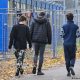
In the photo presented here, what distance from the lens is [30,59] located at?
18453 mm

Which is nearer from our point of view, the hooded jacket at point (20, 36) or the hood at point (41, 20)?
the hooded jacket at point (20, 36)

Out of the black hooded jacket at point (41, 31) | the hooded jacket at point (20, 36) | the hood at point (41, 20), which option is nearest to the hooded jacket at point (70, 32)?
the black hooded jacket at point (41, 31)

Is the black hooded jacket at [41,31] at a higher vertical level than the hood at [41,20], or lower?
lower

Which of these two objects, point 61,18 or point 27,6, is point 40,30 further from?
point 27,6

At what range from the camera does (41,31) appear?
524 inches

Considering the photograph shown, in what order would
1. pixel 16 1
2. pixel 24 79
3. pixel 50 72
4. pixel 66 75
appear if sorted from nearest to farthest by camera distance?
1. pixel 24 79
2. pixel 66 75
3. pixel 50 72
4. pixel 16 1

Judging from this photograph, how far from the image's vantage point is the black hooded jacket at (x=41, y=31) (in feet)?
43.6

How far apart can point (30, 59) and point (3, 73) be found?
3960mm

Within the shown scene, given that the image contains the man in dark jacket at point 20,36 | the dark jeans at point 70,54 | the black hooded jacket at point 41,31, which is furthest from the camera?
the black hooded jacket at point 41,31

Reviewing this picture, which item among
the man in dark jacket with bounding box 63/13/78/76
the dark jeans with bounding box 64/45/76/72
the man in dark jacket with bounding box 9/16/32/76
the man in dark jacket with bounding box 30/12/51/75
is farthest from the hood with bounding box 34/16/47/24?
the dark jeans with bounding box 64/45/76/72

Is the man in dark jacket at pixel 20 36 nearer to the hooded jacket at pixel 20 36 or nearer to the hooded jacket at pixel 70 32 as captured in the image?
the hooded jacket at pixel 20 36

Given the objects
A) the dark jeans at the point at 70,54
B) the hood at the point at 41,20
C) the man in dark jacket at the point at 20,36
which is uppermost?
the hood at the point at 41,20

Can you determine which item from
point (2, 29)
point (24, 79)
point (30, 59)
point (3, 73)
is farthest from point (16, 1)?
point (24, 79)

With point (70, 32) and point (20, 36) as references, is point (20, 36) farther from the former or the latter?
point (70, 32)
